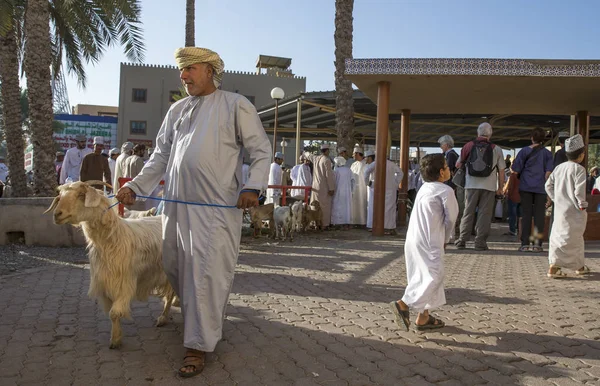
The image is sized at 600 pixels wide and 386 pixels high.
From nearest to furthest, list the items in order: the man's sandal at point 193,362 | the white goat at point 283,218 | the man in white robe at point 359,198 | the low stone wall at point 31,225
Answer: the man's sandal at point 193,362 < the low stone wall at point 31,225 < the white goat at point 283,218 < the man in white robe at point 359,198

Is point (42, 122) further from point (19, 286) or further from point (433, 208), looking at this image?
point (433, 208)

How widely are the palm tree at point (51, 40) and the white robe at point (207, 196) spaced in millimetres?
8112

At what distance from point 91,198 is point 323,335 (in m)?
2.03

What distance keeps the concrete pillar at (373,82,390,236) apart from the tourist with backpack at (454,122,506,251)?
1790 millimetres

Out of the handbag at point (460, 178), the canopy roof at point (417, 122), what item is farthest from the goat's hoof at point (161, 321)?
the canopy roof at point (417, 122)

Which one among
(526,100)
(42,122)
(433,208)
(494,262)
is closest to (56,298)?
(433,208)

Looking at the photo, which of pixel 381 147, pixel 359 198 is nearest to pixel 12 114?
pixel 381 147

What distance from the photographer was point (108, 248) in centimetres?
421

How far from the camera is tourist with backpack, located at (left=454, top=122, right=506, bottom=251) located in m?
9.46

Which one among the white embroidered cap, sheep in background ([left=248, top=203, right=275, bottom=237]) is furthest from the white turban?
sheep in background ([left=248, top=203, right=275, bottom=237])

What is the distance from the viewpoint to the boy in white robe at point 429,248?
4.57m

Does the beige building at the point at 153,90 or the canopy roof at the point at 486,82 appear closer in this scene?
the canopy roof at the point at 486,82

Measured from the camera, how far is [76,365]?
3762 mm

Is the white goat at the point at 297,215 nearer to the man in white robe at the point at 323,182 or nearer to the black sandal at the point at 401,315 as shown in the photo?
the man in white robe at the point at 323,182
